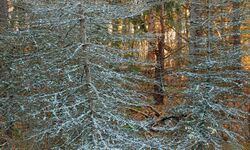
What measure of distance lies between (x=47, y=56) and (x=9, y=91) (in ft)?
4.39


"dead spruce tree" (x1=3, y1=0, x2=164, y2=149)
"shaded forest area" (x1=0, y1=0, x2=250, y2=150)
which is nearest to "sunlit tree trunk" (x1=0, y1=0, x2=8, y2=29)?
"shaded forest area" (x1=0, y1=0, x2=250, y2=150)

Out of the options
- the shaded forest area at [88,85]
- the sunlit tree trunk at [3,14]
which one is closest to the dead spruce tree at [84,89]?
the shaded forest area at [88,85]

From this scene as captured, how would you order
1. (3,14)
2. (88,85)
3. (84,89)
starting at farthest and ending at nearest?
1. (3,14)
2. (84,89)
3. (88,85)

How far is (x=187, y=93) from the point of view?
840 centimetres

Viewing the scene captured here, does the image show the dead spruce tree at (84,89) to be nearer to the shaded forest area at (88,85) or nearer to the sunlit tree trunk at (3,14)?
the shaded forest area at (88,85)

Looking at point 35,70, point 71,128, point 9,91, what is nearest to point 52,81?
point 35,70

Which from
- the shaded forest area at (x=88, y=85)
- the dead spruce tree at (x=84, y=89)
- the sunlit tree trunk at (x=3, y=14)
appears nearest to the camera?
the dead spruce tree at (x=84, y=89)

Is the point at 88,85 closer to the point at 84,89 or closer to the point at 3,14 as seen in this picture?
the point at 84,89

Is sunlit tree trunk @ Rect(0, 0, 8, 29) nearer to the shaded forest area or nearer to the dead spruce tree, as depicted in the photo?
the shaded forest area

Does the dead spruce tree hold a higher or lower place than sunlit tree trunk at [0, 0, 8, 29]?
lower

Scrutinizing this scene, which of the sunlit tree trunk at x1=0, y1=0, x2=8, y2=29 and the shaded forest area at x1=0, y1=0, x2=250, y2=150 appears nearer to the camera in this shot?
the shaded forest area at x1=0, y1=0, x2=250, y2=150

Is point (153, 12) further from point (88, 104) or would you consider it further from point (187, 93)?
point (88, 104)

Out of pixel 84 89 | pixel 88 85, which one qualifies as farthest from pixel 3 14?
pixel 88 85

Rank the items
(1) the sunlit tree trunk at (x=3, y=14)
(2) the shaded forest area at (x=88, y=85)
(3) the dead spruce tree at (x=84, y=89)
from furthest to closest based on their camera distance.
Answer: (1) the sunlit tree trunk at (x=3, y=14) → (2) the shaded forest area at (x=88, y=85) → (3) the dead spruce tree at (x=84, y=89)
